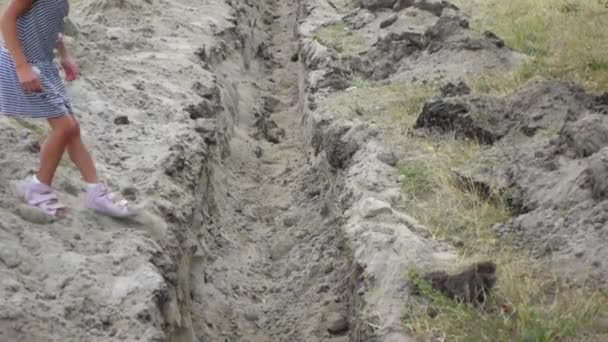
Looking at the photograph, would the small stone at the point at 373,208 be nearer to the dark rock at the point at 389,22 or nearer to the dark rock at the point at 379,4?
the dark rock at the point at 389,22

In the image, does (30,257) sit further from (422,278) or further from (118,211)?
(422,278)

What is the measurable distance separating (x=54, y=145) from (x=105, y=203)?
45 cm

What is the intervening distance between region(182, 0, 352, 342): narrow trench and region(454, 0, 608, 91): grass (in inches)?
84.1

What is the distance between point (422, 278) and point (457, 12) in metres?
5.47

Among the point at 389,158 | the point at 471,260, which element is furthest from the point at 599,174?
the point at 389,158

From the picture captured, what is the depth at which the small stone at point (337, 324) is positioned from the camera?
5.09 meters

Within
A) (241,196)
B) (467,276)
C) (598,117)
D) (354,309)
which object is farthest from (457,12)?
(467,276)

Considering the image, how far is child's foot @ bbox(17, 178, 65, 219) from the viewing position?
4.46 metres

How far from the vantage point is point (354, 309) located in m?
4.82

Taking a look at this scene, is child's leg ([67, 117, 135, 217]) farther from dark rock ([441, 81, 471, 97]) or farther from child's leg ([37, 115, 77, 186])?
dark rock ([441, 81, 471, 97])

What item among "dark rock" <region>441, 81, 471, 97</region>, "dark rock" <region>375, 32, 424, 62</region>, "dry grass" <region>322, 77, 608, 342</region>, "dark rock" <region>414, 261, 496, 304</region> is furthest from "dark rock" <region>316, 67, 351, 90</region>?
"dark rock" <region>414, 261, 496, 304</region>

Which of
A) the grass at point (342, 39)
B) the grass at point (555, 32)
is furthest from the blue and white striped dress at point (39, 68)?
the grass at point (342, 39)

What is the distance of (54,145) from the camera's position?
14.4ft

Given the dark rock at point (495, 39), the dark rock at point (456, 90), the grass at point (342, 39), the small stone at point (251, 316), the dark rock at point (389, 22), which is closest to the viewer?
the small stone at point (251, 316)
